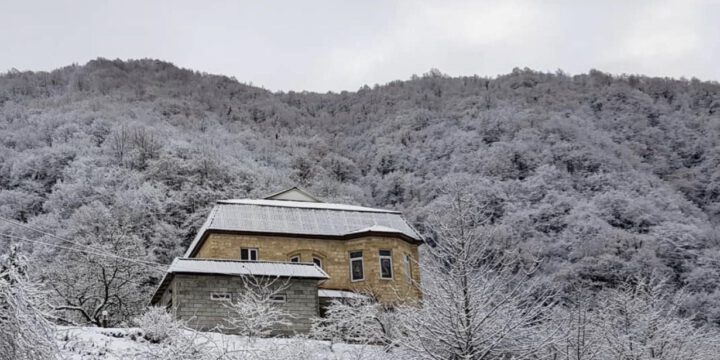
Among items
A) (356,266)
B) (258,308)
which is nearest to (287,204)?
(356,266)

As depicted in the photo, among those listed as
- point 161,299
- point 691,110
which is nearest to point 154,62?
point 691,110

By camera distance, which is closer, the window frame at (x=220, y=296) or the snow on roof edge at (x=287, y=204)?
the window frame at (x=220, y=296)

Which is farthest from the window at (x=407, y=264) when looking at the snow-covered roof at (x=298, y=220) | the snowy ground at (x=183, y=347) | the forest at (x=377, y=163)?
the snowy ground at (x=183, y=347)

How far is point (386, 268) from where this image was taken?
37312mm

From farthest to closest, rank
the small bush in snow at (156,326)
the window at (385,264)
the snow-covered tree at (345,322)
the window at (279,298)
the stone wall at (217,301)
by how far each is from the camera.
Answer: the window at (385,264)
the window at (279,298)
the stone wall at (217,301)
the snow-covered tree at (345,322)
the small bush in snow at (156,326)

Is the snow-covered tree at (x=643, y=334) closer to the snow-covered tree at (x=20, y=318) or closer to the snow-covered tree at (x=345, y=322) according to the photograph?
the snow-covered tree at (x=345, y=322)

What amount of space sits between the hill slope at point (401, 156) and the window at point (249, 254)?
15817mm

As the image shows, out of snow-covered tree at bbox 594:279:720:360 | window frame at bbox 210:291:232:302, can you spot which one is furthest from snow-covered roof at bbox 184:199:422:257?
snow-covered tree at bbox 594:279:720:360

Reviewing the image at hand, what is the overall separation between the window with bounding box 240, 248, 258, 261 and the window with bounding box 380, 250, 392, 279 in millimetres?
5264

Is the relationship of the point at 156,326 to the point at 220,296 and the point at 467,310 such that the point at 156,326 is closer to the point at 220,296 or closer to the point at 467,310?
the point at 220,296

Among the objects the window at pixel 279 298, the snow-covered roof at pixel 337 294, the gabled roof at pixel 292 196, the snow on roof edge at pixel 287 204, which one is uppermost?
the gabled roof at pixel 292 196

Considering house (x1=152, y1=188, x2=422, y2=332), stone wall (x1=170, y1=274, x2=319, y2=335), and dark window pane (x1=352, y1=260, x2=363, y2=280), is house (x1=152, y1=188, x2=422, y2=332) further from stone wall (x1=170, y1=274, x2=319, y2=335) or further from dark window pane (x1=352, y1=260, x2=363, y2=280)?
stone wall (x1=170, y1=274, x2=319, y2=335)

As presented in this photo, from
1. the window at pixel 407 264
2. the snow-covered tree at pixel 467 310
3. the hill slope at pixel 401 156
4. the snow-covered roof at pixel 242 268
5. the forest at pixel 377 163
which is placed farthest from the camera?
the hill slope at pixel 401 156

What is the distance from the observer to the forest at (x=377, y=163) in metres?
58.1
